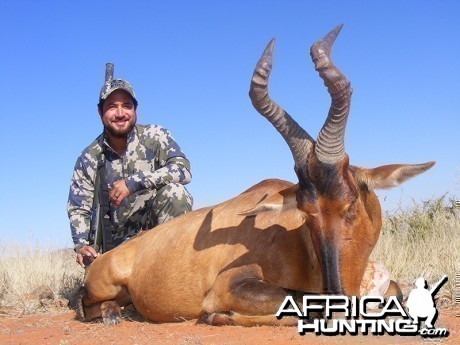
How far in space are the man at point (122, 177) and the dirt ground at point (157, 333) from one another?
1.41m

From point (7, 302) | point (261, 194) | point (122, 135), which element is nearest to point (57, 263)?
point (7, 302)

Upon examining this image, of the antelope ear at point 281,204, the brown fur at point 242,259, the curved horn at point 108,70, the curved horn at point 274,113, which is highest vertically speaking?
the curved horn at point 108,70

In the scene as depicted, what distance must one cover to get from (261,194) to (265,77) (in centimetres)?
177

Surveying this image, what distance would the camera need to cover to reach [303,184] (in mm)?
5500

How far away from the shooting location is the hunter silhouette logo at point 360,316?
16.8 feet

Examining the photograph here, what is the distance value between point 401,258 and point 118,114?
4.54 metres

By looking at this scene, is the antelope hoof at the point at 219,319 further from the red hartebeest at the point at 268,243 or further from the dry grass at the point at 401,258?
the dry grass at the point at 401,258

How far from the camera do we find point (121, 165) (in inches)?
382

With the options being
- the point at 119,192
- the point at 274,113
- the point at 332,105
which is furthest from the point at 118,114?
the point at 332,105

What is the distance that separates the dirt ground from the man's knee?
5.16 feet

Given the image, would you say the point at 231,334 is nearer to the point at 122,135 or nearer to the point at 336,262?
the point at 336,262

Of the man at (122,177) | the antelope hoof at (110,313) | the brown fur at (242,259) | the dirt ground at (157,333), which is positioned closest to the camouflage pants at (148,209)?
the man at (122,177)

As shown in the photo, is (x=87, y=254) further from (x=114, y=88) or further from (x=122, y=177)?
(x=114, y=88)

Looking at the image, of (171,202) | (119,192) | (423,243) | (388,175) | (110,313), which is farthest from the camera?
(423,243)
